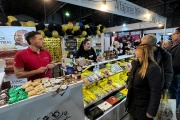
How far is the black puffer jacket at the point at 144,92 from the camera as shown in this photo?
1.29m

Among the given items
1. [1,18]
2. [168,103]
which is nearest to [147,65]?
[168,103]

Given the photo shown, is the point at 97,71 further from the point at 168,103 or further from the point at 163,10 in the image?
the point at 163,10

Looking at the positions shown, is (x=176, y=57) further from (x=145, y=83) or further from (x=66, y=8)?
(x=66, y=8)

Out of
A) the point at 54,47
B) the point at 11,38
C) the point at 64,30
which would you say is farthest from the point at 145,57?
the point at 54,47

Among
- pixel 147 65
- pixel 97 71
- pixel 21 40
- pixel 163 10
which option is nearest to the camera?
pixel 147 65

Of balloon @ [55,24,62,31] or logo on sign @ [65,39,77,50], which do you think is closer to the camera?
balloon @ [55,24,62,31]

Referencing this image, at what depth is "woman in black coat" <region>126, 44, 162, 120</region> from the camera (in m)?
1.30

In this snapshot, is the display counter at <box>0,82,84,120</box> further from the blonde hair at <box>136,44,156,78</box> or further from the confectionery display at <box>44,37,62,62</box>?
the confectionery display at <box>44,37,62,62</box>

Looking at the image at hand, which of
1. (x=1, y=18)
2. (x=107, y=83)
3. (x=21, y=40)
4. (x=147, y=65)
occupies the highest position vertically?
(x=1, y=18)

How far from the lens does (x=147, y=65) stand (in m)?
1.35

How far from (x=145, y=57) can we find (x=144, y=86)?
1.15ft

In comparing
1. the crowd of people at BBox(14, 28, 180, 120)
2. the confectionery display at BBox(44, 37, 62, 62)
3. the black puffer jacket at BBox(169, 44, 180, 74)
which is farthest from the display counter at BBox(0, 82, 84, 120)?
the confectionery display at BBox(44, 37, 62, 62)

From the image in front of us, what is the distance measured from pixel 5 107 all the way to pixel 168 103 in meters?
2.00

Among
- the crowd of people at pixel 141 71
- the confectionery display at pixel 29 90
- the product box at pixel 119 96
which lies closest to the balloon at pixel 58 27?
the crowd of people at pixel 141 71
